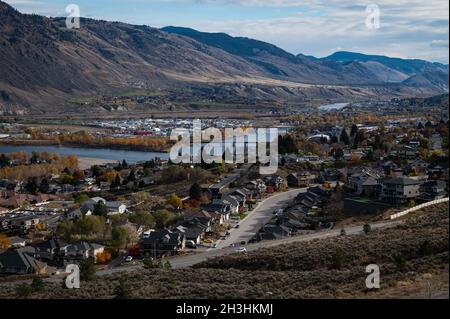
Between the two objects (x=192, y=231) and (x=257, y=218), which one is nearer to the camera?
(x=192, y=231)

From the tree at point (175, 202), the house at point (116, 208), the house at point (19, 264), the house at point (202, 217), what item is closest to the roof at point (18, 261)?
the house at point (19, 264)

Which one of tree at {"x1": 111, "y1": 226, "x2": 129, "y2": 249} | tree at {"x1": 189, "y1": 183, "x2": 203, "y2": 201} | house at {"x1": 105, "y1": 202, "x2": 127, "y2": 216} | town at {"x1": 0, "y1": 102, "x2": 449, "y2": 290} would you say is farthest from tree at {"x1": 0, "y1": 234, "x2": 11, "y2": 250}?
tree at {"x1": 189, "y1": 183, "x2": 203, "y2": 201}

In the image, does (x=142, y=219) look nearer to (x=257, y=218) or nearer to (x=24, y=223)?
(x=257, y=218)

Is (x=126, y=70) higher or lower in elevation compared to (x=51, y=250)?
higher

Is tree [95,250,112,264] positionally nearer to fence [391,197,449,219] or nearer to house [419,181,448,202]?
fence [391,197,449,219]

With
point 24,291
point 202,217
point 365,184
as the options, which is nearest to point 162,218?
point 202,217

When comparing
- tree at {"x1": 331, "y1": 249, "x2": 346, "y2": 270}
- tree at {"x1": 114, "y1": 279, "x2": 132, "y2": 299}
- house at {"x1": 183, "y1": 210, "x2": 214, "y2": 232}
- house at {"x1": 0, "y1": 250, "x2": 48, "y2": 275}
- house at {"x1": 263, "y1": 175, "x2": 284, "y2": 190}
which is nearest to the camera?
tree at {"x1": 114, "y1": 279, "x2": 132, "y2": 299}
